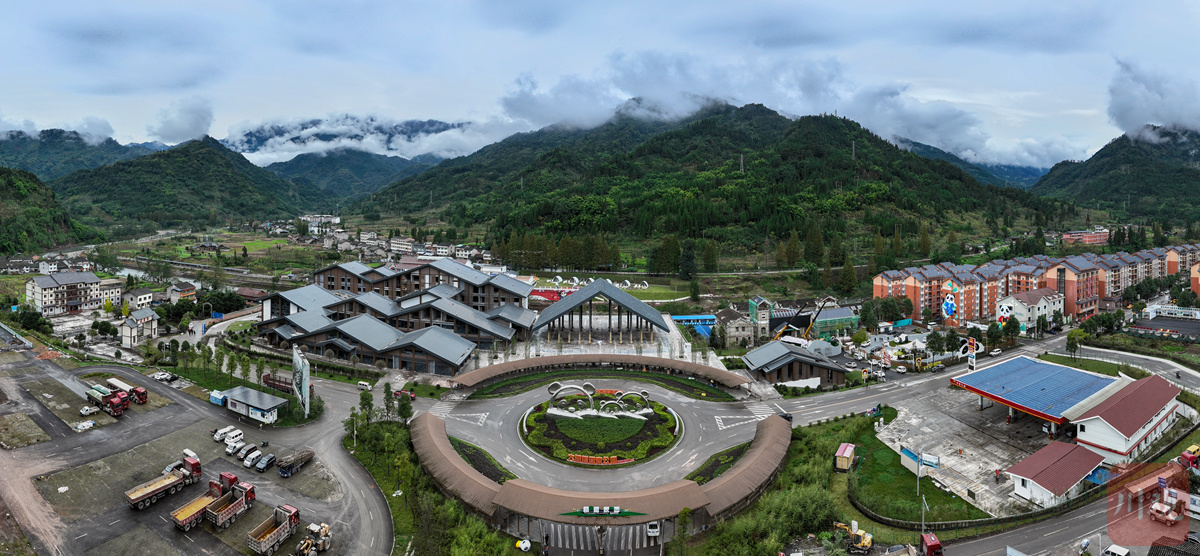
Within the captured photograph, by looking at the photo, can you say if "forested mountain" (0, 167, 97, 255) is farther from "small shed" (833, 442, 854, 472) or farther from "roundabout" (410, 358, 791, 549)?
"small shed" (833, 442, 854, 472)

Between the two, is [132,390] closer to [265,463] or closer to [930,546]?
[265,463]

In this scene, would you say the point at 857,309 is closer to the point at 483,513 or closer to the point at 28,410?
the point at 483,513

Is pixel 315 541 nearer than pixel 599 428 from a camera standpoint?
Yes

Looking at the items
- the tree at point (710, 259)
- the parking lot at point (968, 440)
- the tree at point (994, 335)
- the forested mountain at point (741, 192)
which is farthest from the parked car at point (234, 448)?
the forested mountain at point (741, 192)

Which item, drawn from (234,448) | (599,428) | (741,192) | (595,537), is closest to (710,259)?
(741,192)

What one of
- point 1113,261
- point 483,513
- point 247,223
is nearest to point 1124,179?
point 1113,261

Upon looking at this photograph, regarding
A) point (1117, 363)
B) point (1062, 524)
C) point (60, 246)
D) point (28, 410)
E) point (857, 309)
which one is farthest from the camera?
point (60, 246)

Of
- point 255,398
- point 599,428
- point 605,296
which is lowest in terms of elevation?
point 599,428
